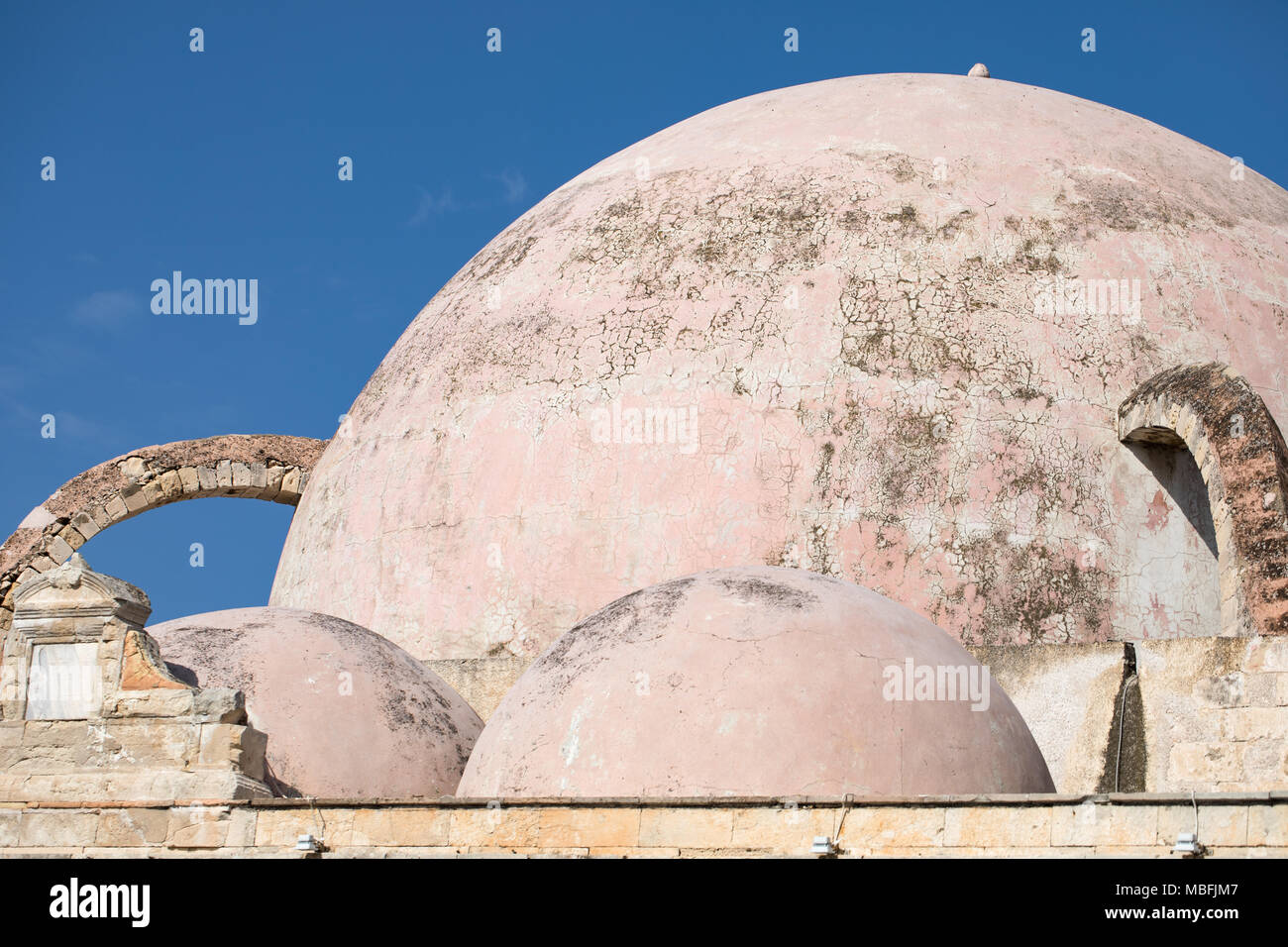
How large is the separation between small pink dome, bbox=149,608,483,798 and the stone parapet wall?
695 millimetres

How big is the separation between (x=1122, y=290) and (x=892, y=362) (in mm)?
1598

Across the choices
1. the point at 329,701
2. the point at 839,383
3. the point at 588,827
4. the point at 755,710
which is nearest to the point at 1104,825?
the point at 755,710

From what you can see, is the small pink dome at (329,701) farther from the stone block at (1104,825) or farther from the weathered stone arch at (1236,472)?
the weathered stone arch at (1236,472)

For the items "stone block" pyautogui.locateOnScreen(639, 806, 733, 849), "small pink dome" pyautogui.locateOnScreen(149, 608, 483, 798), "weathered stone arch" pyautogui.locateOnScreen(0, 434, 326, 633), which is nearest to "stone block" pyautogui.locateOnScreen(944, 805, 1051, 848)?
"stone block" pyautogui.locateOnScreen(639, 806, 733, 849)

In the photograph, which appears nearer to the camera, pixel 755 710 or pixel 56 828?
pixel 755 710

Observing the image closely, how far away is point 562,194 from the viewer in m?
13.2

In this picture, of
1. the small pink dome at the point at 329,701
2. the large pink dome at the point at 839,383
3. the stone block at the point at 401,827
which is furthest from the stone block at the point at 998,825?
the large pink dome at the point at 839,383

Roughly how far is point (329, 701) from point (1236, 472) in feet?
16.0

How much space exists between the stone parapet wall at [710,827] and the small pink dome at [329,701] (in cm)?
69

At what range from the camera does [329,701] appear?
873 centimetres

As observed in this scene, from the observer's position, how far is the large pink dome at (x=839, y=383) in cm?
1007

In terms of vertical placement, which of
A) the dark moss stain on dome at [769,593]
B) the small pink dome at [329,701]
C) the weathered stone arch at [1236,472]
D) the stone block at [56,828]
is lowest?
the stone block at [56,828]

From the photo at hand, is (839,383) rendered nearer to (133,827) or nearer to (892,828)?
(892,828)
